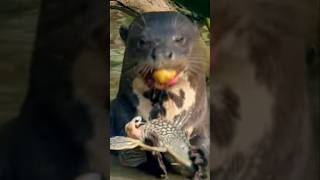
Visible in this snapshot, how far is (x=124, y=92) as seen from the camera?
5.56 ft

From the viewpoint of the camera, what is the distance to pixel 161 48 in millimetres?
1690

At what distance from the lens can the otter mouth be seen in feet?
5.54

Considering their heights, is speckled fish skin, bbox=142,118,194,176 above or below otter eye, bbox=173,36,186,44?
→ below

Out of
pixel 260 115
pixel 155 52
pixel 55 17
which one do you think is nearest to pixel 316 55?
pixel 260 115

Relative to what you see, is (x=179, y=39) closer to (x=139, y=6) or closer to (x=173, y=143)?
(x=139, y=6)

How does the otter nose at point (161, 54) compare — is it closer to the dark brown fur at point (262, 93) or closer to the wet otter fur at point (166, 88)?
the wet otter fur at point (166, 88)

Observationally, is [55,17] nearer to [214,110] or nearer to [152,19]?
[152,19]

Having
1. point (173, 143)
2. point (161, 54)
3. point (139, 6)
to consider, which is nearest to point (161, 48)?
point (161, 54)

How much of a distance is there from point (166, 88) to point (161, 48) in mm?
104

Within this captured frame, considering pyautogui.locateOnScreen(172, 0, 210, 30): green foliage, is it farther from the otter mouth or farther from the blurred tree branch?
the otter mouth

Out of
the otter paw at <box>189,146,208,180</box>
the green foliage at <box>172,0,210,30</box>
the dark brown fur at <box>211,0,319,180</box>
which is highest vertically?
the green foliage at <box>172,0,210,30</box>

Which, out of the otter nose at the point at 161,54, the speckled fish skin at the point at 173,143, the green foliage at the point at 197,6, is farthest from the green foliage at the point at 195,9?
the speckled fish skin at the point at 173,143

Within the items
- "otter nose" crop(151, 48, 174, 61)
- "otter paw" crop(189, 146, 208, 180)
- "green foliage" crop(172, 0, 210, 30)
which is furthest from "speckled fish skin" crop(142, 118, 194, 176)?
"green foliage" crop(172, 0, 210, 30)

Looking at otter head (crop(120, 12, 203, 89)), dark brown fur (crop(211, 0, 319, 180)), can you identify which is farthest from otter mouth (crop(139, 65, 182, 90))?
dark brown fur (crop(211, 0, 319, 180))
